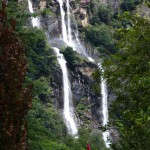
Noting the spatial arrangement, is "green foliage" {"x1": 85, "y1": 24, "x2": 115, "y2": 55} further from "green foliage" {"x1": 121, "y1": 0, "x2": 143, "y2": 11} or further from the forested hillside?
"green foliage" {"x1": 121, "y1": 0, "x2": 143, "y2": 11}

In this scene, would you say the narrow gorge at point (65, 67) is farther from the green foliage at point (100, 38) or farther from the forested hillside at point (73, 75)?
the green foliage at point (100, 38)

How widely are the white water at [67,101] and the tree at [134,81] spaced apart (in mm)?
35643

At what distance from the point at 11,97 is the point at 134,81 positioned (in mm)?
3825

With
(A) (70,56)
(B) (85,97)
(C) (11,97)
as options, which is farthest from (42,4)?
(C) (11,97)

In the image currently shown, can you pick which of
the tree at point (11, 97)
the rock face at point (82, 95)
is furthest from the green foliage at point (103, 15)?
the tree at point (11, 97)

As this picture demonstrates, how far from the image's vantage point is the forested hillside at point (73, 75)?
22.7ft

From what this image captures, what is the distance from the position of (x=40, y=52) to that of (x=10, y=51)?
43.5 m

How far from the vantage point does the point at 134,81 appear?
9.52 m

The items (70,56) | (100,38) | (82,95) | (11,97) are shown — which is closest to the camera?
(11,97)

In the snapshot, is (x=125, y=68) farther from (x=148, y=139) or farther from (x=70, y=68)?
(x=70, y=68)

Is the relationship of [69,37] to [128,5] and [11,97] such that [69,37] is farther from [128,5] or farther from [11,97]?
[11,97]

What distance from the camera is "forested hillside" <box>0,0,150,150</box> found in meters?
6.92

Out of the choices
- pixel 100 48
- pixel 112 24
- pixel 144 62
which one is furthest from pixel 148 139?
pixel 112 24

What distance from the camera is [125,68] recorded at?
10336 mm
